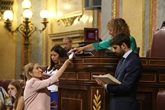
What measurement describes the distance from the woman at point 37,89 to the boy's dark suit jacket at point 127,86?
0.74 metres

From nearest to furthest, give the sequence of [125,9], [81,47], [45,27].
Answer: [81,47]
[125,9]
[45,27]

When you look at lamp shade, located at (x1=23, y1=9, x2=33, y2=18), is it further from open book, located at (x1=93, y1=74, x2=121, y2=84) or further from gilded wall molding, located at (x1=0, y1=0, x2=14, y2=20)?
open book, located at (x1=93, y1=74, x2=121, y2=84)

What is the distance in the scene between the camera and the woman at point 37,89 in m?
4.36

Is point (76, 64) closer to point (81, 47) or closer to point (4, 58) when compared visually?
point (81, 47)

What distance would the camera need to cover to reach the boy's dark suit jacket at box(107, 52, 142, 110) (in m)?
3.73

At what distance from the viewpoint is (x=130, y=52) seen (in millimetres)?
3879

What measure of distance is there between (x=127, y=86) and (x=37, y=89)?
103 centimetres

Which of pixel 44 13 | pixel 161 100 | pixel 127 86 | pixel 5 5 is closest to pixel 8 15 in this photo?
pixel 5 5

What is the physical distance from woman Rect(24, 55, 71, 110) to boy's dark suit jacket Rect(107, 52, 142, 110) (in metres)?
0.74

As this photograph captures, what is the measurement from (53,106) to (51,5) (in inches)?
215

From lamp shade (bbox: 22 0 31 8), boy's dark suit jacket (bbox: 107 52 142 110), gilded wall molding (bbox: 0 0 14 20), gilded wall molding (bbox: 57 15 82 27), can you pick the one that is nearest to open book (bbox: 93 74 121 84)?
boy's dark suit jacket (bbox: 107 52 142 110)

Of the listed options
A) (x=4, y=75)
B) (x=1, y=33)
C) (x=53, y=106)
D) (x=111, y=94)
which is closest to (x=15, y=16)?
(x=1, y=33)

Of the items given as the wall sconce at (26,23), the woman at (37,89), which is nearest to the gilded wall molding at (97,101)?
the woman at (37,89)

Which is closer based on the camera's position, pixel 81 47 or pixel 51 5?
pixel 81 47
